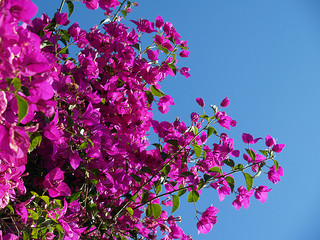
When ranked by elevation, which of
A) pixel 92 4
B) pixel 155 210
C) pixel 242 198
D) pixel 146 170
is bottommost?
pixel 155 210

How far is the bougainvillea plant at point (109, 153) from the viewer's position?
1.09m

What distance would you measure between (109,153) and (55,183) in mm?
236

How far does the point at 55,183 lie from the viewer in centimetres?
113

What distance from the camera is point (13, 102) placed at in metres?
0.64

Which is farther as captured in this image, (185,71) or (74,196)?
(185,71)

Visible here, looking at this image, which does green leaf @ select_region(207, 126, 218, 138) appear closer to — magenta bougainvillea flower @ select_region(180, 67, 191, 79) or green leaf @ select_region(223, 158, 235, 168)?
green leaf @ select_region(223, 158, 235, 168)

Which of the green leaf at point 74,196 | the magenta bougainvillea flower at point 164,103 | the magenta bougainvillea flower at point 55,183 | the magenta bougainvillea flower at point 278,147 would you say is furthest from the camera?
the magenta bougainvillea flower at point 164,103

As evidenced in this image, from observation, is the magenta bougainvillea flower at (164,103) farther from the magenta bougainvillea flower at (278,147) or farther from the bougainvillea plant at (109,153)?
the magenta bougainvillea flower at (278,147)

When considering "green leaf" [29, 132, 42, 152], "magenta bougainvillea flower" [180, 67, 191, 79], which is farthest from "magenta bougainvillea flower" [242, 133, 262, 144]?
A: "green leaf" [29, 132, 42, 152]

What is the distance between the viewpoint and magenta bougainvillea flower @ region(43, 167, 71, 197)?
3.67 ft

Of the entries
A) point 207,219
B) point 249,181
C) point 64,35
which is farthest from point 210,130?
point 64,35

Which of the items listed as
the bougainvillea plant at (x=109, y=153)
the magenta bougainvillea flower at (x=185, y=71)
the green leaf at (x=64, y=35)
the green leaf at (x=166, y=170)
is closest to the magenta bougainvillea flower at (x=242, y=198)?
the bougainvillea plant at (x=109, y=153)

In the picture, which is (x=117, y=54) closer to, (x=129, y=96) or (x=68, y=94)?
(x=129, y=96)

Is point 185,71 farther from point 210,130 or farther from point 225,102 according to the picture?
point 210,130
